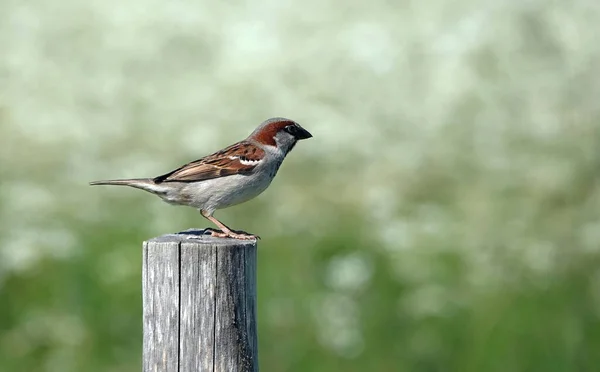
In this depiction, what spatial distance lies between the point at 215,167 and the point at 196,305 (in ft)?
6.16

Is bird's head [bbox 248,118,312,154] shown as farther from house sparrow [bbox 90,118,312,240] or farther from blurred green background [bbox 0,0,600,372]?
blurred green background [bbox 0,0,600,372]

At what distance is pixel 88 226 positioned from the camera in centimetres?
880

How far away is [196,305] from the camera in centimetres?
435

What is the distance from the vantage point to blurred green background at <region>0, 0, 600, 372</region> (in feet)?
25.5

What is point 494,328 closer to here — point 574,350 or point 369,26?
point 574,350

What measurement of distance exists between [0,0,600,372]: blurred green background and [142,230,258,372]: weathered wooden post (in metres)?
3.05

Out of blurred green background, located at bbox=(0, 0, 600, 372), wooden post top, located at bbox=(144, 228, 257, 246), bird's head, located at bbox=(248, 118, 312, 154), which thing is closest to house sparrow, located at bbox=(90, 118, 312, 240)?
bird's head, located at bbox=(248, 118, 312, 154)

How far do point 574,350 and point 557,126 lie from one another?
3.27 m

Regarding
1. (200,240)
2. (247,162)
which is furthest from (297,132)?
(200,240)

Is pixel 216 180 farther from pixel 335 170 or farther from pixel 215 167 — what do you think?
pixel 335 170

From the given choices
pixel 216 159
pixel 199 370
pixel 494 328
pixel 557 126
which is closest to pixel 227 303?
pixel 199 370

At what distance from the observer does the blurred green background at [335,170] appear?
7781 millimetres

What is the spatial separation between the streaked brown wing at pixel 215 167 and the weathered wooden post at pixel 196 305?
5.61 feet

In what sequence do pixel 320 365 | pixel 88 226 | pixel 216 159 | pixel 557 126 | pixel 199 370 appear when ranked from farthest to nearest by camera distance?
pixel 557 126
pixel 88 226
pixel 320 365
pixel 216 159
pixel 199 370
